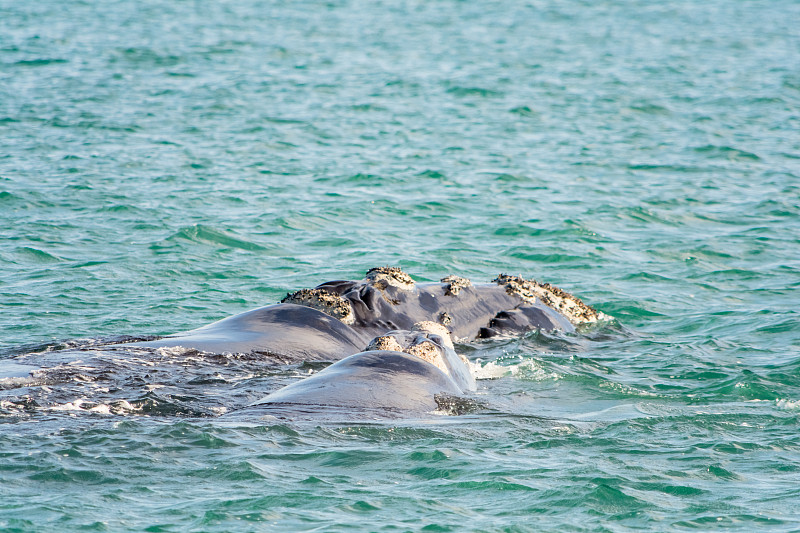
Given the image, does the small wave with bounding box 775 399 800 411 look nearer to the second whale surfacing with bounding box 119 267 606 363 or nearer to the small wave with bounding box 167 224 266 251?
the second whale surfacing with bounding box 119 267 606 363

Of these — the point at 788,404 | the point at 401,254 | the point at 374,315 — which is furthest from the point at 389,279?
the point at 401,254

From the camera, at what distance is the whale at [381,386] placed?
9.07 m

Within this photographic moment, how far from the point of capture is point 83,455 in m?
7.77

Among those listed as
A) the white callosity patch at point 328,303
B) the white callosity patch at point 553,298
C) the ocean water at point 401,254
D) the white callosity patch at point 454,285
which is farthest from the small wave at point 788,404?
the white callosity patch at point 328,303

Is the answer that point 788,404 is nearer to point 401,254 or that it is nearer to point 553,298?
point 553,298

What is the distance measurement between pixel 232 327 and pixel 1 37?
3237cm

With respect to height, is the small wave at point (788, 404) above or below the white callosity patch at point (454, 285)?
below

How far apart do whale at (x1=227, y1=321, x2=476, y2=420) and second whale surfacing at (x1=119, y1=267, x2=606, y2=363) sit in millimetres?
1438

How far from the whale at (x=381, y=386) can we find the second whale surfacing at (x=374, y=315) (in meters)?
1.44

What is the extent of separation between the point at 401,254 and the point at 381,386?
9342mm

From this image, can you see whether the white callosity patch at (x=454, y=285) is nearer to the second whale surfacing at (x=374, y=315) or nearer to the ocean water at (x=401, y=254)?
the second whale surfacing at (x=374, y=315)

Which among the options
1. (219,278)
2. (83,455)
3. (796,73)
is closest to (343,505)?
(83,455)

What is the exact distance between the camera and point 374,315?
496 inches

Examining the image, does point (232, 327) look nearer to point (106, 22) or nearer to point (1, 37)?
point (1, 37)
